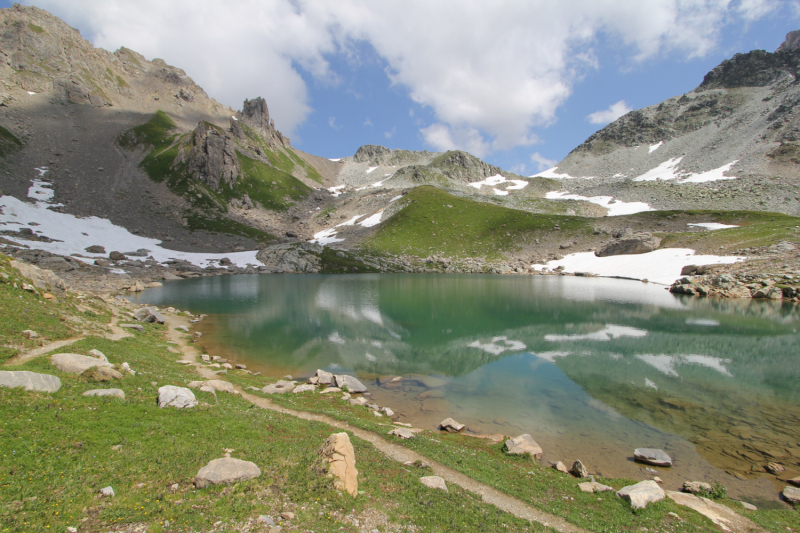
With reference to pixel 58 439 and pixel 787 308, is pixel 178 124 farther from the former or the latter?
pixel 787 308

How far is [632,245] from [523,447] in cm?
10333

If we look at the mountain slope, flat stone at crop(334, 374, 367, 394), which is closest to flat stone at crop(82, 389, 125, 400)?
flat stone at crop(334, 374, 367, 394)

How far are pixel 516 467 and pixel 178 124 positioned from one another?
241084 mm

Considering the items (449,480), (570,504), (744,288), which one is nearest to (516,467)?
(570,504)

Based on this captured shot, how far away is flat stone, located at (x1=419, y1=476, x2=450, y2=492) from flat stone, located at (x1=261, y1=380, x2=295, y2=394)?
1247 cm

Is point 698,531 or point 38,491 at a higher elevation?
point 38,491

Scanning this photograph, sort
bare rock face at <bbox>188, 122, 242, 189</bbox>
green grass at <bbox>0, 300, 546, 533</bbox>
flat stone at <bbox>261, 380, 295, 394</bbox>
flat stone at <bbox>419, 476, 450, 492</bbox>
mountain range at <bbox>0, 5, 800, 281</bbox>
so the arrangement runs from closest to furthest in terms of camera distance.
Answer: green grass at <bbox>0, 300, 546, 533</bbox> → flat stone at <bbox>419, 476, 450, 492</bbox> → flat stone at <bbox>261, 380, 295, 394</bbox> → mountain range at <bbox>0, 5, 800, 281</bbox> → bare rock face at <bbox>188, 122, 242, 189</bbox>

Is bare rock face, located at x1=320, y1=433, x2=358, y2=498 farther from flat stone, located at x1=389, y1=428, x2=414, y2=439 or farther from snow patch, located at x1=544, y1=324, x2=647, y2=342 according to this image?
snow patch, located at x1=544, y1=324, x2=647, y2=342

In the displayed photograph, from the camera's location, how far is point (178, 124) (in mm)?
191125

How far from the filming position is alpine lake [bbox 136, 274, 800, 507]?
54.8 feet

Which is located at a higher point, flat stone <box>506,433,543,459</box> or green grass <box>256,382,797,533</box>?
green grass <box>256,382,797,533</box>

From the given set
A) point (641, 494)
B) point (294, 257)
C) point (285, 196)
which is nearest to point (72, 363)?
point (641, 494)

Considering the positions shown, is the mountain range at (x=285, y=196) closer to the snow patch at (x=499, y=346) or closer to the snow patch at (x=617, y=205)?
the snow patch at (x=617, y=205)

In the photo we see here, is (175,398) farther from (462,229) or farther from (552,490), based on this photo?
(462,229)
